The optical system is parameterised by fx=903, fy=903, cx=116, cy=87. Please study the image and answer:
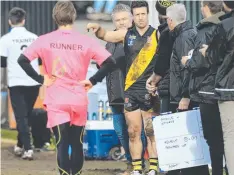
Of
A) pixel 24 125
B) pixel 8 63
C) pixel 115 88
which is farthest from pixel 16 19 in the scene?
pixel 115 88

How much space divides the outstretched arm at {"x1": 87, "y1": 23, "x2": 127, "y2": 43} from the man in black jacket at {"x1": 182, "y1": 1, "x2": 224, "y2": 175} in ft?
4.16

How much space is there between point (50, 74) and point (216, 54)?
1.85 metres

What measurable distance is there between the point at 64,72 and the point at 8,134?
661 cm

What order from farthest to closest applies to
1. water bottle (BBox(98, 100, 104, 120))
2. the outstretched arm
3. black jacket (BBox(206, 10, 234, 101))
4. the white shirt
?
the white shirt, water bottle (BBox(98, 100, 104, 120)), the outstretched arm, black jacket (BBox(206, 10, 234, 101))

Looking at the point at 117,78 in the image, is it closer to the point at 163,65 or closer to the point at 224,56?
the point at 163,65

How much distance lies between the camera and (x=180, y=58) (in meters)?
8.98

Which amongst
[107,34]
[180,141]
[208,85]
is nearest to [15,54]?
[107,34]

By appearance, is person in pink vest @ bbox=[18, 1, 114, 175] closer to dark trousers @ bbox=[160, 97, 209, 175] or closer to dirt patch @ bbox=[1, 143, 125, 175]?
dark trousers @ bbox=[160, 97, 209, 175]

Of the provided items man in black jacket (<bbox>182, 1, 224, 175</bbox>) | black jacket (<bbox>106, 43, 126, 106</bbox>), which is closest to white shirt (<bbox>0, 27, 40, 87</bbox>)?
black jacket (<bbox>106, 43, 126, 106</bbox>)

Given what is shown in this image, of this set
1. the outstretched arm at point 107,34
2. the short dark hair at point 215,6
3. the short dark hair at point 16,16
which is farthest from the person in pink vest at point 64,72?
the short dark hair at point 16,16

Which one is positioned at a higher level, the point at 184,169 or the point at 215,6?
the point at 215,6

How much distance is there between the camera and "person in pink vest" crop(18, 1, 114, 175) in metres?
8.87

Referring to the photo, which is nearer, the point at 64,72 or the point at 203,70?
the point at 203,70

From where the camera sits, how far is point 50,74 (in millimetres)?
8914
